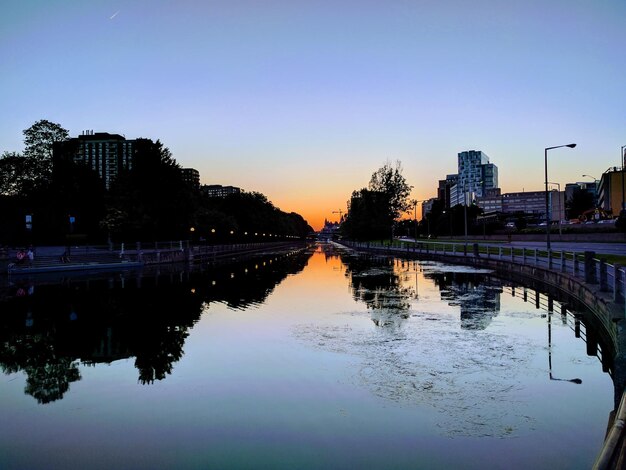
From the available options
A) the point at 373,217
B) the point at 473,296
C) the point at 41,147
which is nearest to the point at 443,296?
the point at 473,296

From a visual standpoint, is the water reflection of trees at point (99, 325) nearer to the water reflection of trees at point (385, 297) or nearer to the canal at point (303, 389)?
the canal at point (303, 389)

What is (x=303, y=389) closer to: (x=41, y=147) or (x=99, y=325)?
(x=99, y=325)

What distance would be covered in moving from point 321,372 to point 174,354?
379 cm

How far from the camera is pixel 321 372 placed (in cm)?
1028

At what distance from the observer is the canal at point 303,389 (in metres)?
6.51

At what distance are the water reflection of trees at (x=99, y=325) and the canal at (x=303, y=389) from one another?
0.08 metres

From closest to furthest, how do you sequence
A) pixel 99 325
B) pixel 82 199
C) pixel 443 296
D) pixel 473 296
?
pixel 99 325 < pixel 473 296 < pixel 443 296 < pixel 82 199

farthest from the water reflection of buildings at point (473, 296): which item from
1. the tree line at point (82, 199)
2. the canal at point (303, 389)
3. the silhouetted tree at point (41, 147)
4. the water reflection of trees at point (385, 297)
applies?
the silhouetted tree at point (41, 147)

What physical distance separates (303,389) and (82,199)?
71.2 metres

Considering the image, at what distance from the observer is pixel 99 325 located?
52.1 feet

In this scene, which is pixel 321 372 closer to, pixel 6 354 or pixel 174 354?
pixel 174 354

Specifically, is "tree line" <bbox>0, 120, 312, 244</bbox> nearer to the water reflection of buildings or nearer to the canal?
the water reflection of buildings

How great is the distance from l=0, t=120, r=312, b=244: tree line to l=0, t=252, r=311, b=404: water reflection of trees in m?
33.7

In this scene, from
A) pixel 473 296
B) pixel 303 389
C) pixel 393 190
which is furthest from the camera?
pixel 393 190
